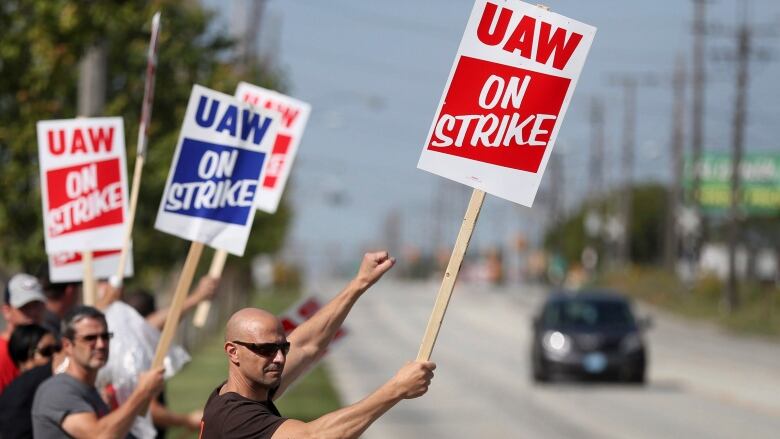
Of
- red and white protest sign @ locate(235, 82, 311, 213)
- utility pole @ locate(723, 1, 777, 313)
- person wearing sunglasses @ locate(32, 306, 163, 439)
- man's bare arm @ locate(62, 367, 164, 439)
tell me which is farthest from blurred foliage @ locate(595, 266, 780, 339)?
man's bare arm @ locate(62, 367, 164, 439)

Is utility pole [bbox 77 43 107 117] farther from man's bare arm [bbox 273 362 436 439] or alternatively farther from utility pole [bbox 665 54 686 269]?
utility pole [bbox 665 54 686 269]

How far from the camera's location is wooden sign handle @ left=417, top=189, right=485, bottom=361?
259 inches

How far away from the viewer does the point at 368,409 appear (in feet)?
20.6

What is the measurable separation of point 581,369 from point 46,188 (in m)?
22.3

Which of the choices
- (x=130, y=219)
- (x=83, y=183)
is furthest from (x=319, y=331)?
(x=83, y=183)

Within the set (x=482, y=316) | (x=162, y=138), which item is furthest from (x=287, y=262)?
(x=162, y=138)

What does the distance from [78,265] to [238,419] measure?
5532 mm

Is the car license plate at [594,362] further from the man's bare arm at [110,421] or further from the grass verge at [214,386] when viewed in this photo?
the man's bare arm at [110,421]

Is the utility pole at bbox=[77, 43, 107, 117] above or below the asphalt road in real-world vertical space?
above

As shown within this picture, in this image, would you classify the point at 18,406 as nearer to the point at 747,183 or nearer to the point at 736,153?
the point at 736,153

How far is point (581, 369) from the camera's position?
1303 inches

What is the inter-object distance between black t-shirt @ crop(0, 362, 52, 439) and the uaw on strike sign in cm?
271

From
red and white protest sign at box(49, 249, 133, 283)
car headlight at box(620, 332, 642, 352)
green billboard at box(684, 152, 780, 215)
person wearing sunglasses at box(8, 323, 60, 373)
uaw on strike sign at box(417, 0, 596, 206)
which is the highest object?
green billboard at box(684, 152, 780, 215)

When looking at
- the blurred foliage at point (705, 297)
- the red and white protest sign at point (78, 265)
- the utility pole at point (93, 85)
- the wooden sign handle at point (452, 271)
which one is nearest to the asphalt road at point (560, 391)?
the blurred foliage at point (705, 297)
